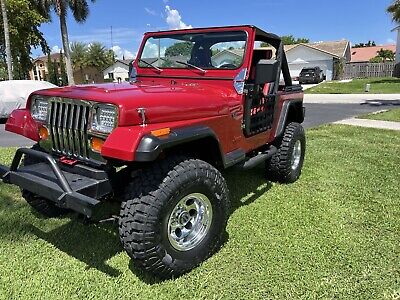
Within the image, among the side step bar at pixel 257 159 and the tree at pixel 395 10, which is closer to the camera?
the side step bar at pixel 257 159

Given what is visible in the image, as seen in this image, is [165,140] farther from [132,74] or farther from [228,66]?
[132,74]

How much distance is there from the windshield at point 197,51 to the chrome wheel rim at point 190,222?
157 centimetres

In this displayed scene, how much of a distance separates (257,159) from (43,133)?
86.8 inches

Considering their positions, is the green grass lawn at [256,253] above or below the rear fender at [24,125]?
below

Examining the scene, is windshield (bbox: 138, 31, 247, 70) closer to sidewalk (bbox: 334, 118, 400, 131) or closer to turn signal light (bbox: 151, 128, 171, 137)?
turn signal light (bbox: 151, 128, 171, 137)

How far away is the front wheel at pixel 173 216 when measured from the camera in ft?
8.22

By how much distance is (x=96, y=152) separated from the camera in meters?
2.72

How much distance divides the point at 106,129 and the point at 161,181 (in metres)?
0.55

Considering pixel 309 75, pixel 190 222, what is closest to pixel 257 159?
pixel 190 222

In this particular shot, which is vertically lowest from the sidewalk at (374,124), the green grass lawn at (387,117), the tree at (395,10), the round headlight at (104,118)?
the sidewalk at (374,124)

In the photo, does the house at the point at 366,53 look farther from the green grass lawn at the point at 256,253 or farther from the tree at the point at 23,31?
the green grass lawn at the point at 256,253

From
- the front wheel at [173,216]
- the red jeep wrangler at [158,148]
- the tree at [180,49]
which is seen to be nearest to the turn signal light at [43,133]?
the red jeep wrangler at [158,148]

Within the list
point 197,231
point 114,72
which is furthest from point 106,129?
point 114,72

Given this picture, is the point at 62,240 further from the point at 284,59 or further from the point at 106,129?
the point at 284,59
